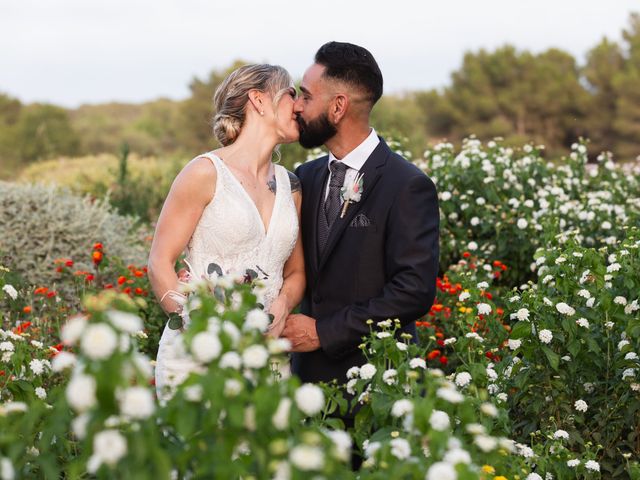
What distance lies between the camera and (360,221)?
343cm

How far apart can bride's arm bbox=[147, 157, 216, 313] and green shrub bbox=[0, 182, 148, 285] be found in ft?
11.7

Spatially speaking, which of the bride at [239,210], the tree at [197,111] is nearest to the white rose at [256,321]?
the bride at [239,210]

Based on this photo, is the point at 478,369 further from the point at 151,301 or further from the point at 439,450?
the point at 151,301

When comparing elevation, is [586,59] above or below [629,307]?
above

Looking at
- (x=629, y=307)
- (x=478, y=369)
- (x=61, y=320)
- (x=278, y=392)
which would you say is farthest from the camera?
(x=61, y=320)

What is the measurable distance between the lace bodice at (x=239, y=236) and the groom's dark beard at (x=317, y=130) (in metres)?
0.25

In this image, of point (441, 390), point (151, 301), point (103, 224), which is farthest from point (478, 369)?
point (103, 224)

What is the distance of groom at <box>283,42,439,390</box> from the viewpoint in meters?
3.31

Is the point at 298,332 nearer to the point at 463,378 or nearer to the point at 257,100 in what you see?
the point at 463,378

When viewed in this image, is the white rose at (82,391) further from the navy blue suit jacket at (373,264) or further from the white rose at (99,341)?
the navy blue suit jacket at (373,264)

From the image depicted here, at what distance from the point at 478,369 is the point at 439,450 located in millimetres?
1065

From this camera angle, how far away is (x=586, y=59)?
3450 centimetres

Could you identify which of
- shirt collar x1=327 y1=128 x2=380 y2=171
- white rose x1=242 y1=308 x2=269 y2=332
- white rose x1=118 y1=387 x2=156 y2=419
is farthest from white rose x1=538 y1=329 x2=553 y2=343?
white rose x1=118 y1=387 x2=156 y2=419

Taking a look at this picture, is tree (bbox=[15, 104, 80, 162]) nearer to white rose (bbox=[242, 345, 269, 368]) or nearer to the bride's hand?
the bride's hand
